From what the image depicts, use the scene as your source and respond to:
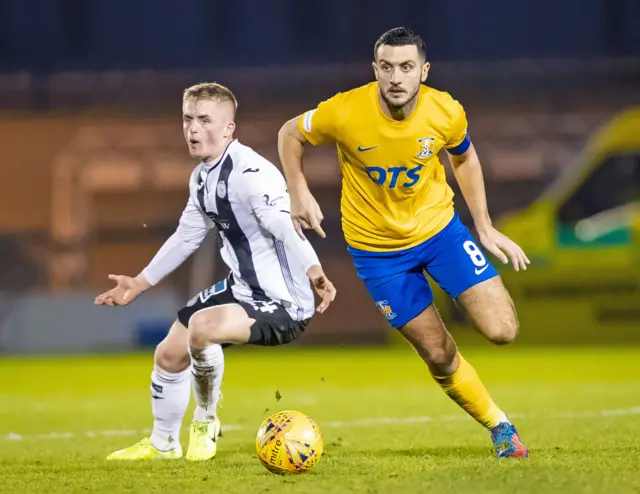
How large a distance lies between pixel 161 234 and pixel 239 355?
18.9 ft

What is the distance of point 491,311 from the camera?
592 centimetres

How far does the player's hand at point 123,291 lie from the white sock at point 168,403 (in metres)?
0.41

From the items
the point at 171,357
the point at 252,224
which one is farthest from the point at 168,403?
the point at 252,224

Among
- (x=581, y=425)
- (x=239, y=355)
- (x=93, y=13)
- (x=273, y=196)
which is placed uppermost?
(x=93, y=13)

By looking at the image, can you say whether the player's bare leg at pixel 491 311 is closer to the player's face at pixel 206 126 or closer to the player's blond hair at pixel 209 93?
the player's face at pixel 206 126

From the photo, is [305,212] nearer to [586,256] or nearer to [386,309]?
[386,309]

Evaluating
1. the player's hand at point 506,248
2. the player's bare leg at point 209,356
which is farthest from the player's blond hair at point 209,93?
the player's hand at point 506,248

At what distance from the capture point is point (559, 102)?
2112 cm

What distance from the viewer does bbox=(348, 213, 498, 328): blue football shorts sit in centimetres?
607

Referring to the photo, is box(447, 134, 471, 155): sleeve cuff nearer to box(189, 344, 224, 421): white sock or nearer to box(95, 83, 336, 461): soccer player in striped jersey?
box(95, 83, 336, 461): soccer player in striped jersey

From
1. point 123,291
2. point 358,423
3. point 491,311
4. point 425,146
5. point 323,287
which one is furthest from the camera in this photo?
point 358,423

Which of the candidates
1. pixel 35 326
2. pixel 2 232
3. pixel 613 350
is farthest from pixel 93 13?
pixel 613 350

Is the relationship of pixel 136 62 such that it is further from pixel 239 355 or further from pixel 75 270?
pixel 239 355

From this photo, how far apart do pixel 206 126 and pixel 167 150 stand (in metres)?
15.7
